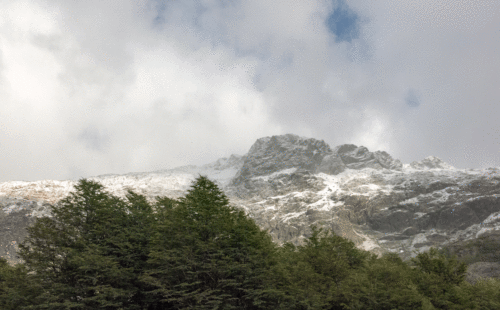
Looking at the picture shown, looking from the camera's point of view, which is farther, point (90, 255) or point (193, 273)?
point (90, 255)

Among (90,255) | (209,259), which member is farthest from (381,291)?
(90,255)

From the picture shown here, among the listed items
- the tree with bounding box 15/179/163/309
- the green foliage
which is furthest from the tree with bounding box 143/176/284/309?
the green foliage

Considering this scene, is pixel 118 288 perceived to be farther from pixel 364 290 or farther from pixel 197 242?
pixel 364 290

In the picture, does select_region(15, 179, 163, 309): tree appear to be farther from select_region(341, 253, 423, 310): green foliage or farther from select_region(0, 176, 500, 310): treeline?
select_region(341, 253, 423, 310): green foliage

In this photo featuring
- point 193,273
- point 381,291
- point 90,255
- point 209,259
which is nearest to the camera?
point 193,273

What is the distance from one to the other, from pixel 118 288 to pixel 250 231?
13.7 metres

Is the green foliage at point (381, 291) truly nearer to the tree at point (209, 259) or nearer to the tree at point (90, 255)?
the tree at point (209, 259)

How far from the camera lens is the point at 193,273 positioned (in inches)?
1080

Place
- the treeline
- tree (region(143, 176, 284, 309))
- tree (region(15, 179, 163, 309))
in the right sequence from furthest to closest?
tree (region(15, 179, 163, 309)) < the treeline < tree (region(143, 176, 284, 309))

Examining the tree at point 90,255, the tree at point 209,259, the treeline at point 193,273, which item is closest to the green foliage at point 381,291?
the treeline at point 193,273

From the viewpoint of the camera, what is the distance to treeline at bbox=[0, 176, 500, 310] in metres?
27.9

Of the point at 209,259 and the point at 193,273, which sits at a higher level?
the point at 209,259

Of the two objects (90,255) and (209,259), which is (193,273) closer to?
(209,259)

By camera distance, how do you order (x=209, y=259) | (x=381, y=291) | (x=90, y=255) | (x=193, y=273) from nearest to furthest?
(x=193, y=273)
(x=209, y=259)
(x=381, y=291)
(x=90, y=255)
